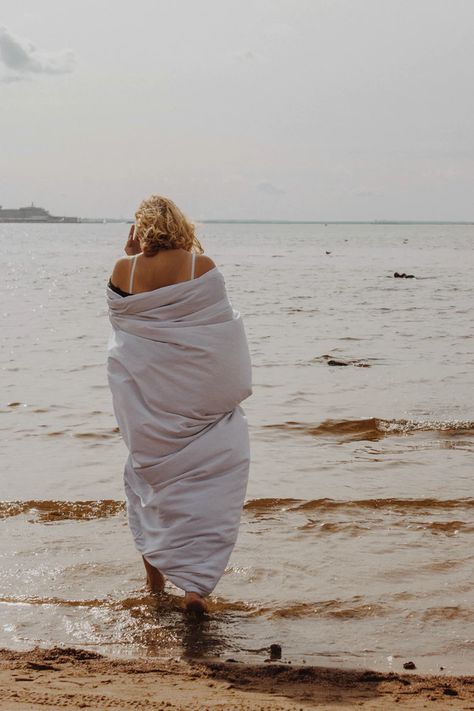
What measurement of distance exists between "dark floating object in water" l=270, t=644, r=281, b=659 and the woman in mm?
489

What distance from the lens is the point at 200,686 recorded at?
355 centimetres

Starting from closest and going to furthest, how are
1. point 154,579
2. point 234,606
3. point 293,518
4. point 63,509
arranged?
point 234,606 < point 154,579 < point 293,518 < point 63,509

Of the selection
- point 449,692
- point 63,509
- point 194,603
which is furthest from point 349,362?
point 449,692

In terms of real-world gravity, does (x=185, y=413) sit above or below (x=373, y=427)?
above

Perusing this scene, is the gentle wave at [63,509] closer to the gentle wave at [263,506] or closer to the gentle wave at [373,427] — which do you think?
the gentle wave at [263,506]

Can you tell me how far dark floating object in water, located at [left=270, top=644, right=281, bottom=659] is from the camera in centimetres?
403

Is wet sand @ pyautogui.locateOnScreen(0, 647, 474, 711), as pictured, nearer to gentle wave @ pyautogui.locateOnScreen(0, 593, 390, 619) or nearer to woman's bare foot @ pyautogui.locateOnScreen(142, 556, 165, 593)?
gentle wave @ pyautogui.locateOnScreen(0, 593, 390, 619)

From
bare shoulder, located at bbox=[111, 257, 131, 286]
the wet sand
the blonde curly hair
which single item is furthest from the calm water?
the blonde curly hair

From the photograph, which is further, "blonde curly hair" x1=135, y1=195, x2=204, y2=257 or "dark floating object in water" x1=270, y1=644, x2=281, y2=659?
"blonde curly hair" x1=135, y1=195, x2=204, y2=257

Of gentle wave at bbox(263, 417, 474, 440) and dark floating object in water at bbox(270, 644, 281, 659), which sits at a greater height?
dark floating object in water at bbox(270, 644, 281, 659)

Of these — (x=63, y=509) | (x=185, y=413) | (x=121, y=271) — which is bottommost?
(x=63, y=509)

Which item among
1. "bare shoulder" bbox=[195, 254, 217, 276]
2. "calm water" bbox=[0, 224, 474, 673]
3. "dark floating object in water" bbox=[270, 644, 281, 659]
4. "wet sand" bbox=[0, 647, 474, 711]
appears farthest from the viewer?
"bare shoulder" bbox=[195, 254, 217, 276]

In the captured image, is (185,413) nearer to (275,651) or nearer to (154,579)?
(154,579)

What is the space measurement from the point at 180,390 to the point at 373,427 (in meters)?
4.90
